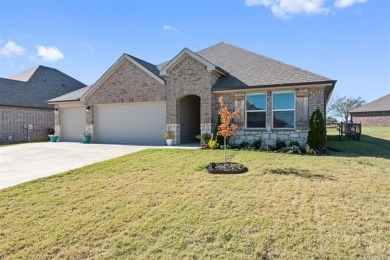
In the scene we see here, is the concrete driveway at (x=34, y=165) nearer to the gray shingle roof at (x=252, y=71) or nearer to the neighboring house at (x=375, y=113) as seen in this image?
the gray shingle roof at (x=252, y=71)

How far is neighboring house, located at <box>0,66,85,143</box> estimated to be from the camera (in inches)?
897

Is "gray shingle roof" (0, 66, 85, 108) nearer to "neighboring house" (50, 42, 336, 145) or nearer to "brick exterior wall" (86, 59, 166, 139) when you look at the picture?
"neighboring house" (50, 42, 336, 145)

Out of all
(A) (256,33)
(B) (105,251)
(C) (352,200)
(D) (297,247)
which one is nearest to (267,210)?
(D) (297,247)

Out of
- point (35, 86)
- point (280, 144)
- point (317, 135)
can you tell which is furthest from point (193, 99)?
point (35, 86)

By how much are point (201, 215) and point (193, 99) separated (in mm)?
13461

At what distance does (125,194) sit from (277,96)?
9634 millimetres

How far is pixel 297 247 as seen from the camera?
4.43 meters

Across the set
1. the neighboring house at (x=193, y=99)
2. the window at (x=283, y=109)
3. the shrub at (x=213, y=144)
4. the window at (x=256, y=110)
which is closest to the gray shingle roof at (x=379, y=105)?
the neighboring house at (x=193, y=99)

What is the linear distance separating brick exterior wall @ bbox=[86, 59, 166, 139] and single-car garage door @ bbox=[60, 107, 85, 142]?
209cm

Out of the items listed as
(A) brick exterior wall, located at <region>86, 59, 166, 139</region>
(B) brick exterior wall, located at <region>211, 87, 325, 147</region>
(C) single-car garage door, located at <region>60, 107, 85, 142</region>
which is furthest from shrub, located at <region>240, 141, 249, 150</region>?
(C) single-car garage door, located at <region>60, 107, 85, 142</region>

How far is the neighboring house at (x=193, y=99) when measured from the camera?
1345 cm

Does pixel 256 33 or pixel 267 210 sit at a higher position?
pixel 256 33

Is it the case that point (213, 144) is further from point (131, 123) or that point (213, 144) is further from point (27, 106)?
point (27, 106)

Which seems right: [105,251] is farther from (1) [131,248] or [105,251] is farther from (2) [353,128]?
(2) [353,128]
